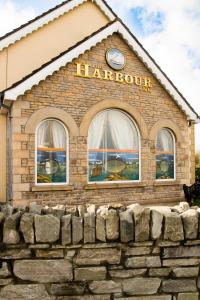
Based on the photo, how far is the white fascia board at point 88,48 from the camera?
8.20 meters

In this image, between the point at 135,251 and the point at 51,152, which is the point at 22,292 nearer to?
the point at 135,251

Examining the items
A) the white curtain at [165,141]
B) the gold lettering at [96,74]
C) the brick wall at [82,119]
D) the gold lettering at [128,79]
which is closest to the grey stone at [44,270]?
the brick wall at [82,119]

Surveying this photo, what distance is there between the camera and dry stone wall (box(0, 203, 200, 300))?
284 centimetres

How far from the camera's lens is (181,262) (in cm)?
307

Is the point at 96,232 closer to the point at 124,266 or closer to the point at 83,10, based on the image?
the point at 124,266

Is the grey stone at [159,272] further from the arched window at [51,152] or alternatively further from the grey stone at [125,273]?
the arched window at [51,152]

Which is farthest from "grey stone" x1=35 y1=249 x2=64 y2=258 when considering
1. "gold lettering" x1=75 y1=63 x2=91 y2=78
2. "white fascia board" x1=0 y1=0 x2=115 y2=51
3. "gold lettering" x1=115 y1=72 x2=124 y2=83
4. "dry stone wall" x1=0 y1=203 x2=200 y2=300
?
"white fascia board" x1=0 y1=0 x2=115 y2=51

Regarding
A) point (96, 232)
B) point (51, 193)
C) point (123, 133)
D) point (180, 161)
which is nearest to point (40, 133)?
point (51, 193)

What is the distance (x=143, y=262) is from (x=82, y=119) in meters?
6.76

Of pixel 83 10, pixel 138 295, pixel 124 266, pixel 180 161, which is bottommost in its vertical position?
pixel 138 295

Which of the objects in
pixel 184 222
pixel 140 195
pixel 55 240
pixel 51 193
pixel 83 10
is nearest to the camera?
pixel 55 240

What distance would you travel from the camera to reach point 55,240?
9.36ft

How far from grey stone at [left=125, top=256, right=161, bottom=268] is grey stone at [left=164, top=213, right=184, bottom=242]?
259mm

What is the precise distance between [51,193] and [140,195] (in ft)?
10.9
